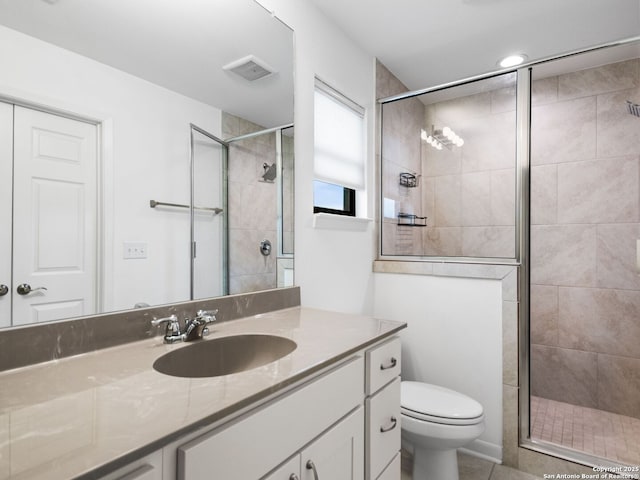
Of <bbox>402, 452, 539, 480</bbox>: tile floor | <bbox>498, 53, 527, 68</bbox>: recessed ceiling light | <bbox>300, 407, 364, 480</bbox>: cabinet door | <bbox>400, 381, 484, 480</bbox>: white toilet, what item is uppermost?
<bbox>498, 53, 527, 68</bbox>: recessed ceiling light

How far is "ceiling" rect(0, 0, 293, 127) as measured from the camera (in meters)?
0.98

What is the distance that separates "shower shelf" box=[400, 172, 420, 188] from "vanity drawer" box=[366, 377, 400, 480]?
170 centimetres

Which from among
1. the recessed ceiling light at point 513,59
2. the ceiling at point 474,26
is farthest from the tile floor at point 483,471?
the recessed ceiling light at point 513,59

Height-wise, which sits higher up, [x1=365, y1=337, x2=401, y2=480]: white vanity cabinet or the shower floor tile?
[x1=365, y1=337, x2=401, y2=480]: white vanity cabinet

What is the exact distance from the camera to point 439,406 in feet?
5.36

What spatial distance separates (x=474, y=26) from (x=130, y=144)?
203cm

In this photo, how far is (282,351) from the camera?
115 cm

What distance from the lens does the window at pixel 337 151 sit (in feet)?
6.41

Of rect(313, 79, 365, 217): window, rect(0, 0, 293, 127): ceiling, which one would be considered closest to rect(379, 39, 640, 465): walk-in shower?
rect(313, 79, 365, 217): window

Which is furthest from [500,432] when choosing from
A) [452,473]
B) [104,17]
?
[104,17]

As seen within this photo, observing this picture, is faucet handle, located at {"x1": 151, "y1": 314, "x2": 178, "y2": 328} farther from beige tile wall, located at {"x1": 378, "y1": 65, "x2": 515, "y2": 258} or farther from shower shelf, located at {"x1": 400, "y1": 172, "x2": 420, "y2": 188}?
shower shelf, located at {"x1": 400, "y1": 172, "x2": 420, "y2": 188}

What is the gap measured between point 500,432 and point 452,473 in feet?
1.38

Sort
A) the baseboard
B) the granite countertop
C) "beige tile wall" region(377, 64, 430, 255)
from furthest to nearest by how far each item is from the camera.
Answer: "beige tile wall" region(377, 64, 430, 255)
the baseboard
the granite countertop

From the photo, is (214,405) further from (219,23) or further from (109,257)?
(219,23)
